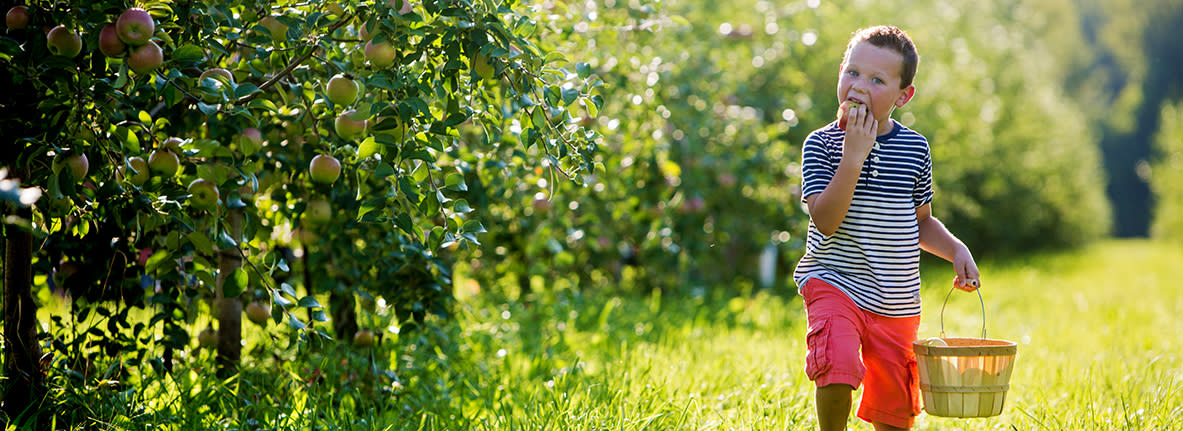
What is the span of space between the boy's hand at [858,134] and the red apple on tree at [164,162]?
1442 millimetres

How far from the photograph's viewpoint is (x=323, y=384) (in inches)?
118

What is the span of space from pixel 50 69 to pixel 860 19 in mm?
7175

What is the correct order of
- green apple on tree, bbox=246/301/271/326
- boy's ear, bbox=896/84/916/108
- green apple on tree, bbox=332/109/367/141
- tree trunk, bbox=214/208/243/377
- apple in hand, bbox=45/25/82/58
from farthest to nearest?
tree trunk, bbox=214/208/243/377, green apple on tree, bbox=246/301/271/326, boy's ear, bbox=896/84/916/108, green apple on tree, bbox=332/109/367/141, apple in hand, bbox=45/25/82/58

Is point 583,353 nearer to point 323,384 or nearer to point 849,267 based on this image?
point 323,384

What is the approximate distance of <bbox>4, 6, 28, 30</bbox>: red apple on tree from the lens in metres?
1.91

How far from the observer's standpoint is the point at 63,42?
72.2 inches

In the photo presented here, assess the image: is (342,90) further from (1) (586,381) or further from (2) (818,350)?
(1) (586,381)

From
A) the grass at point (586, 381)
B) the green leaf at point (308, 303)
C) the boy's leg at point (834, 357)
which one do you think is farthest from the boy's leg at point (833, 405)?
the green leaf at point (308, 303)

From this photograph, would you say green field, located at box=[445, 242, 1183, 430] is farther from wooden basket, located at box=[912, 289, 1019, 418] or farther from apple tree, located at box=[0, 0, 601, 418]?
apple tree, located at box=[0, 0, 601, 418]

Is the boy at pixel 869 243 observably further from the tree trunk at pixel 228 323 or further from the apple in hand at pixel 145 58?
the tree trunk at pixel 228 323

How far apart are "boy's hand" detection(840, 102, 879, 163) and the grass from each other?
90 cm

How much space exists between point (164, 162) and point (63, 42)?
30 centimetres

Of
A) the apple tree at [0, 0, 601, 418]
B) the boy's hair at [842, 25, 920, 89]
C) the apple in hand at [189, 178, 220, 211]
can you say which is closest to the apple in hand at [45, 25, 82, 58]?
the apple tree at [0, 0, 601, 418]

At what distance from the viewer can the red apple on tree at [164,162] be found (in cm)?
195
